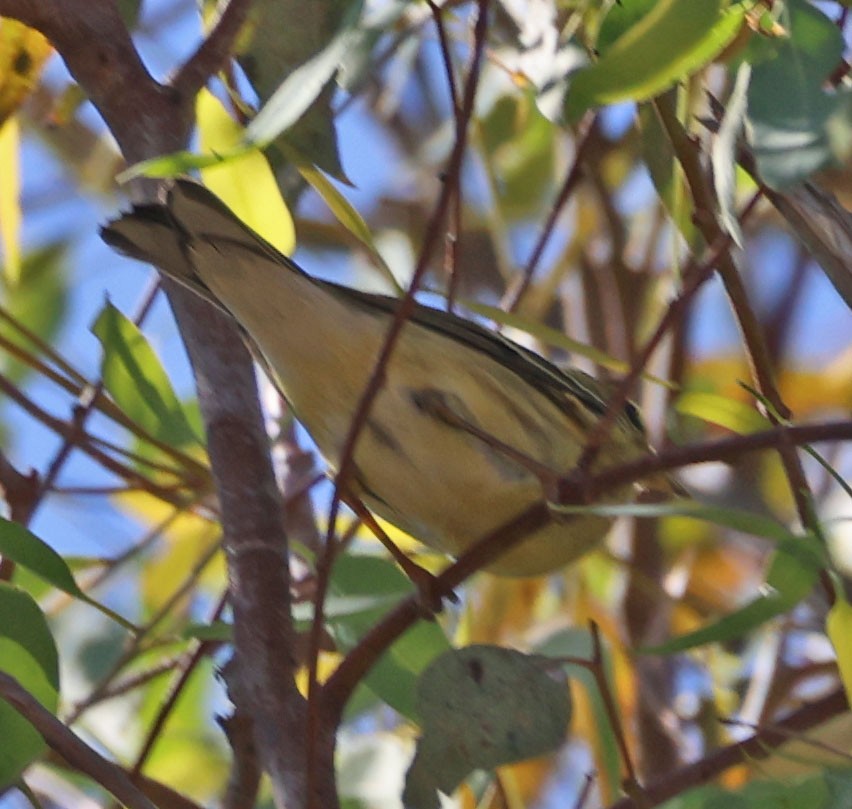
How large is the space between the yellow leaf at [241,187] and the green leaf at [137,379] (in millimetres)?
109

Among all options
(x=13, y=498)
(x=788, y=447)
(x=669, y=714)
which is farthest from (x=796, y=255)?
(x=788, y=447)

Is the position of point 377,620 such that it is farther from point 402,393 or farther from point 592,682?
point 592,682

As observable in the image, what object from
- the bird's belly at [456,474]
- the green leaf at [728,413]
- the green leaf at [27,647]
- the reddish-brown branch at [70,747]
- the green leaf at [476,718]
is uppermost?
the bird's belly at [456,474]

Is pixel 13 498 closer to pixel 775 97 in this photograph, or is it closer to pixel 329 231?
pixel 775 97

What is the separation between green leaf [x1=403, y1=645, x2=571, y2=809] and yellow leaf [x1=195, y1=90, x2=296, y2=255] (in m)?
0.35

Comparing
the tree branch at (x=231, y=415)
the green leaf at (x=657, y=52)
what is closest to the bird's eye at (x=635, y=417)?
the tree branch at (x=231, y=415)

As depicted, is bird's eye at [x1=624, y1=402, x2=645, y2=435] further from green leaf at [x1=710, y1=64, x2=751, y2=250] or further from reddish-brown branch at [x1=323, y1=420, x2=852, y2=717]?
green leaf at [x1=710, y1=64, x2=751, y2=250]

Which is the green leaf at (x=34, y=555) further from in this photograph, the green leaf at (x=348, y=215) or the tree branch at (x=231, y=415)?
the green leaf at (x=348, y=215)

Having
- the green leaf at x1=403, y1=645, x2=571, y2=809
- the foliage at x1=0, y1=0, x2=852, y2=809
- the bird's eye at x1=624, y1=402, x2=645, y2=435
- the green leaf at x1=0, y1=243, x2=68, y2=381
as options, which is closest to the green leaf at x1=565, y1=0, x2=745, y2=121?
the foliage at x1=0, y1=0, x2=852, y2=809

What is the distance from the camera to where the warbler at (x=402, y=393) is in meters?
1.00

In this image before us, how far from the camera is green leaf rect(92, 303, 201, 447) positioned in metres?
1.05

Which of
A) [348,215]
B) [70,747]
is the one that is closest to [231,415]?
[348,215]

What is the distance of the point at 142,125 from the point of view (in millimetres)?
948

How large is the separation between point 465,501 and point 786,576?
0.37 m
